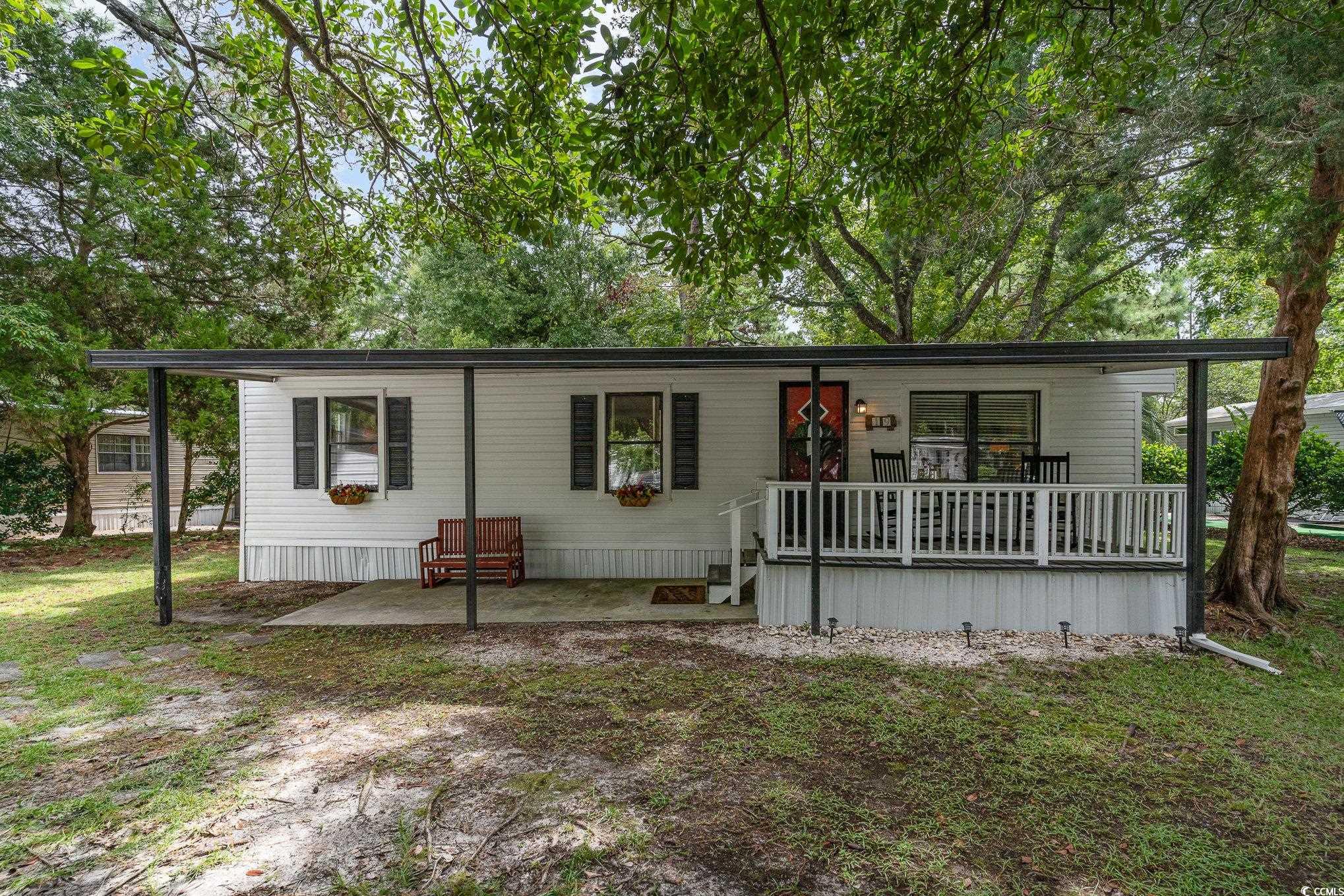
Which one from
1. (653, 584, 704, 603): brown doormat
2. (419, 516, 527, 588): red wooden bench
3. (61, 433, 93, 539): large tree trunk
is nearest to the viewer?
(653, 584, 704, 603): brown doormat

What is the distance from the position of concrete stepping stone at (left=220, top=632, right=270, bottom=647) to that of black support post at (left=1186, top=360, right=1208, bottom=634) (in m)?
8.53

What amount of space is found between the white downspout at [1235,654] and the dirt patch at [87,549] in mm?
13979

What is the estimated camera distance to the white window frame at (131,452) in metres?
14.4

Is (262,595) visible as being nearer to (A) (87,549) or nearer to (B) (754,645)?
(B) (754,645)

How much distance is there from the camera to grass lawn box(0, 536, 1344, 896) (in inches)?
99.0

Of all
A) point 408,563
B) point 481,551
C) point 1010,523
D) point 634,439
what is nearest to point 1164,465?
point 1010,523

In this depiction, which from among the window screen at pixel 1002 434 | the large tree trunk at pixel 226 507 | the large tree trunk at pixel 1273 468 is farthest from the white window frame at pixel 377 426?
the large tree trunk at pixel 1273 468

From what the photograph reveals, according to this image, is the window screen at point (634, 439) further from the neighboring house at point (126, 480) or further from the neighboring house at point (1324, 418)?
the neighboring house at point (1324, 418)

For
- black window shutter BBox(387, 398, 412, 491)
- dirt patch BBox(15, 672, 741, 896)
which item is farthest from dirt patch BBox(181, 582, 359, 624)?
dirt patch BBox(15, 672, 741, 896)

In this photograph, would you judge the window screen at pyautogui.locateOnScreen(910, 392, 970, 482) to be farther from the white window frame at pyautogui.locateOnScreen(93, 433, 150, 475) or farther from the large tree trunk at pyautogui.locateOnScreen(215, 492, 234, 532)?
the white window frame at pyautogui.locateOnScreen(93, 433, 150, 475)

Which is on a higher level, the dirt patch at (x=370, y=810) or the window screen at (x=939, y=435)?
the window screen at (x=939, y=435)

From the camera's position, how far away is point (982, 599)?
18.6ft

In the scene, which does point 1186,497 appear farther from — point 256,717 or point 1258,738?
point 256,717

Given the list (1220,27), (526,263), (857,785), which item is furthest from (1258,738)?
(526,263)
